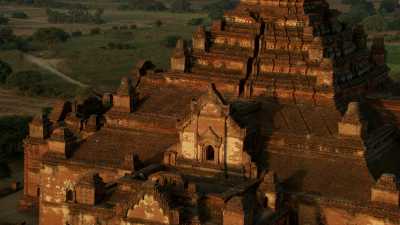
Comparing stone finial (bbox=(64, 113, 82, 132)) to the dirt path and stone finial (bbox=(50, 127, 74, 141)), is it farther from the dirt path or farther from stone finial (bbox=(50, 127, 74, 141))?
the dirt path

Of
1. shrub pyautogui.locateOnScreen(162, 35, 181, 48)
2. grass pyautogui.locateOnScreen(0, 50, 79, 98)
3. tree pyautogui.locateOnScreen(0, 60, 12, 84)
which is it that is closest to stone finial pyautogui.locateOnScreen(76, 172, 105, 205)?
grass pyautogui.locateOnScreen(0, 50, 79, 98)

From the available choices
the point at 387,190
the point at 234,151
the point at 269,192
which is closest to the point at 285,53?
the point at 234,151

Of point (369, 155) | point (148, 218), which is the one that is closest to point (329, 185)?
point (369, 155)

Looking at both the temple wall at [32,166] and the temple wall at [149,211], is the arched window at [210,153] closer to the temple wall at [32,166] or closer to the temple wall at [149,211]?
the temple wall at [149,211]

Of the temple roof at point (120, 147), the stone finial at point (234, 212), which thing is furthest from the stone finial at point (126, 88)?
the stone finial at point (234, 212)

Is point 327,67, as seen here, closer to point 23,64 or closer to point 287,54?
point 287,54

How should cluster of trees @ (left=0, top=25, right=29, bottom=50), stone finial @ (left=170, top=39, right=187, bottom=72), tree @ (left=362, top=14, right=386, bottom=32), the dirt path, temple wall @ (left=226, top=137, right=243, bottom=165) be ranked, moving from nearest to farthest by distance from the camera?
temple wall @ (left=226, top=137, right=243, bottom=165) < stone finial @ (left=170, top=39, right=187, bottom=72) < the dirt path < cluster of trees @ (left=0, top=25, right=29, bottom=50) < tree @ (left=362, top=14, right=386, bottom=32)

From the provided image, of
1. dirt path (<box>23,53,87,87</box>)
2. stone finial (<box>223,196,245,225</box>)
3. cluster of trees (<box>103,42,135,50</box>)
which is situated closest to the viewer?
stone finial (<box>223,196,245,225</box>)
